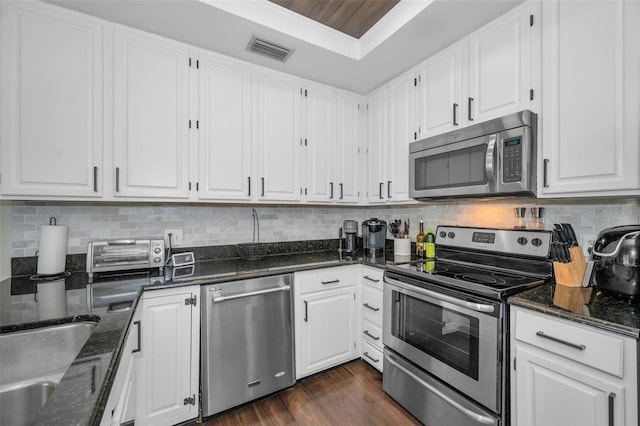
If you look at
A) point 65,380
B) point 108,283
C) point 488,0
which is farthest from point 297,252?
point 488,0

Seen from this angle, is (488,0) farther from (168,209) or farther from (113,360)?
(168,209)

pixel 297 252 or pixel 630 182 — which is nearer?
pixel 630 182

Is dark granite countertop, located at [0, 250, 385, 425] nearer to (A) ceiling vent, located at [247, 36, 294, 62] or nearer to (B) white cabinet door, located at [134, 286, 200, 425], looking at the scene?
(B) white cabinet door, located at [134, 286, 200, 425]

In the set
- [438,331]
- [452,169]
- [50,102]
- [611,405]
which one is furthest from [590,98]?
[50,102]

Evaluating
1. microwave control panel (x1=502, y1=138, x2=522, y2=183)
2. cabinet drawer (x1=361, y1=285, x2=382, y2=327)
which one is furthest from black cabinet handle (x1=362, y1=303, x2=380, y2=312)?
microwave control panel (x1=502, y1=138, x2=522, y2=183)

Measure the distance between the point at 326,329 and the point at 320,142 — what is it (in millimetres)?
1613

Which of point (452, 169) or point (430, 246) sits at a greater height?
point (452, 169)

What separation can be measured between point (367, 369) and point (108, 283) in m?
1.99

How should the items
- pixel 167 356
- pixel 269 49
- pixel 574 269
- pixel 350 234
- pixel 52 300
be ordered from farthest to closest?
1. pixel 350 234
2. pixel 269 49
3. pixel 167 356
4. pixel 574 269
5. pixel 52 300

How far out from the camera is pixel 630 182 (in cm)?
125

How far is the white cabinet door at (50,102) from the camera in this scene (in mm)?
1556

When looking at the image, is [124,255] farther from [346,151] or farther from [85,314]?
[346,151]

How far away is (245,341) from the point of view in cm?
190

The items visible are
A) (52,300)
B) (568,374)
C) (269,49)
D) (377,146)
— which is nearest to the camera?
(568,374)
